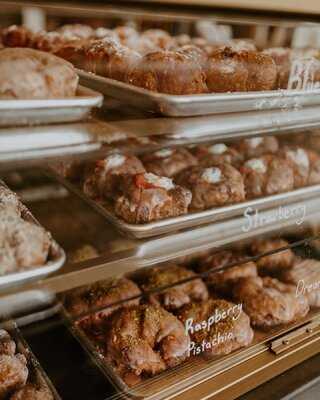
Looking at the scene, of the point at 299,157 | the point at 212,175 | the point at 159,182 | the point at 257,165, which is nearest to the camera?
the point at 159,182

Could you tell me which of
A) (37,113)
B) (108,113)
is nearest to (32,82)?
(37,113)

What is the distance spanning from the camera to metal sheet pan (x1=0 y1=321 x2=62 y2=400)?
49.8 inches

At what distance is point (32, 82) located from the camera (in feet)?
3.07

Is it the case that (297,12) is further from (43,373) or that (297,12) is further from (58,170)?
(43,373)

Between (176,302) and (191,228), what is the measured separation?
0.37 m

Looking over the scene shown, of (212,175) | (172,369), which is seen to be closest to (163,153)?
(212,175)

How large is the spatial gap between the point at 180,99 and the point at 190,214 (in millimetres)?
328

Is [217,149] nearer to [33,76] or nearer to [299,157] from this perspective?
[299,157]

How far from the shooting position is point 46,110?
0.90 meters

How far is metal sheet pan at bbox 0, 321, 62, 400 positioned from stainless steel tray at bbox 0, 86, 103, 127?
0.56 m

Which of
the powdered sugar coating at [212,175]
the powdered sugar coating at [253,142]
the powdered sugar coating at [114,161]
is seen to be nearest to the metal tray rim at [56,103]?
the powdered sugar coating at [114,161]

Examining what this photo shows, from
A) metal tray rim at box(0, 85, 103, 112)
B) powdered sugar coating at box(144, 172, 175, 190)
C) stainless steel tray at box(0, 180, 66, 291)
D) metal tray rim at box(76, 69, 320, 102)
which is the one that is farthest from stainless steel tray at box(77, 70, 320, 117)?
stainless steel tray at box(0, 180, 66, 291)

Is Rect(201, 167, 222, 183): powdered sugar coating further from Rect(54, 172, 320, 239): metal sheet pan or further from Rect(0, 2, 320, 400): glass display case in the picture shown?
Rect(54, 172, 320, 239): metal sheet pan

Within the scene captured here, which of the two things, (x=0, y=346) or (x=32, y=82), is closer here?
(x=32, y=82)
